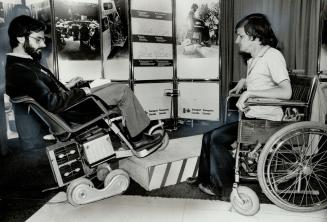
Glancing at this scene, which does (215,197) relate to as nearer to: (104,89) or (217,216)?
(217,216)

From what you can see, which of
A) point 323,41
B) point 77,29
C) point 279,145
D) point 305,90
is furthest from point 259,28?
point 77,29

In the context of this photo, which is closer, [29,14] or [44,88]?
[44,88]

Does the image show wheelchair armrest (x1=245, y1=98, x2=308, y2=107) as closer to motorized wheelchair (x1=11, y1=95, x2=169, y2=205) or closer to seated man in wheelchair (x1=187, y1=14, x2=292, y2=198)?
seated man in wheelchair (x1=187, y1=14, x2=292, y2=198)

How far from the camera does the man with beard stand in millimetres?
2023

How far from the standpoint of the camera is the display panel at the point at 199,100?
4625 mm

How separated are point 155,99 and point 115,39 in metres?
1.07

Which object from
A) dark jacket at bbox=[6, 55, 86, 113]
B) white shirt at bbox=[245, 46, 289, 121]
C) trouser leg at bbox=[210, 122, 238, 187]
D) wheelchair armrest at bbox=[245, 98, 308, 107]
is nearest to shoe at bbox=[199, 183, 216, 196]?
trouser leg at bbox=[210, 122, 238, 187]

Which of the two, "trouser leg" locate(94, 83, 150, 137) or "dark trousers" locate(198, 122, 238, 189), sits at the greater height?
"trouser leg" locate(94, 83, 150, 137)

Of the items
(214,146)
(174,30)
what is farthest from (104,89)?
(174,30)

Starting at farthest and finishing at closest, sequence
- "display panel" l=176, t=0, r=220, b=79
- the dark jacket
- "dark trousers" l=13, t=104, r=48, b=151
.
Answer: "display panel" l=176, t=0, r=220, b=79 → "dark trousers" l=13, t=104, r=48, b=151 → the dark jacket

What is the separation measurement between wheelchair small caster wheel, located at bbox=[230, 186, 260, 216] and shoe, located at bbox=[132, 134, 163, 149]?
84 centimetres

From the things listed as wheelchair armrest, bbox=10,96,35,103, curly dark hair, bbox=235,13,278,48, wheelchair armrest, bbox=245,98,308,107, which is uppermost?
curly dark hair, bbox=235,13,278,48

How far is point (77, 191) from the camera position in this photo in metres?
2.01

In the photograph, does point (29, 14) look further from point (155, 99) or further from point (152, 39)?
point (155, 99)
